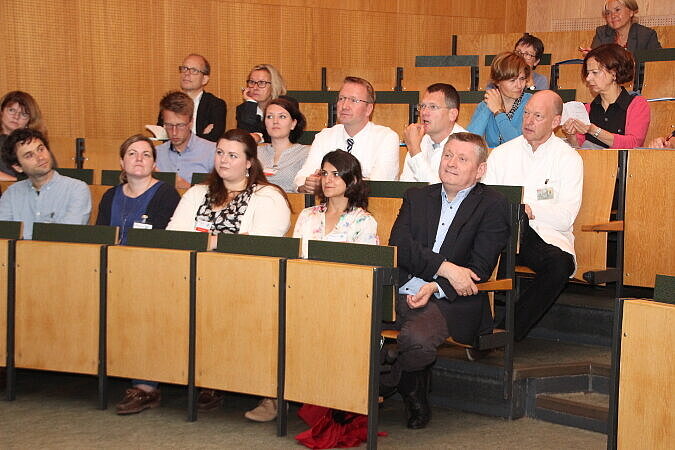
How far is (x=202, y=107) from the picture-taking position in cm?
498

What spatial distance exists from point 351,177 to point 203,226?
0.61 meters

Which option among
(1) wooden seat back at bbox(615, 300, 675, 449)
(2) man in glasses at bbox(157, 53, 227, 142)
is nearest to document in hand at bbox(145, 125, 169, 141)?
(2) man in glasses at bbox(157, 53, 227, 142)

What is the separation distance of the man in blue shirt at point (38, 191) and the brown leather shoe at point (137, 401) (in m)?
0.88

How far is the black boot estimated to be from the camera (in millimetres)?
2859

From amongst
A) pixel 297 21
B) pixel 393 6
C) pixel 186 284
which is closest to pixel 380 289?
pixel 186 284

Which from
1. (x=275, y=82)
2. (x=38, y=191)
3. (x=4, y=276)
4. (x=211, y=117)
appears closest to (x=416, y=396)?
(x=4, y=276)

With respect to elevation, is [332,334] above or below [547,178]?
below

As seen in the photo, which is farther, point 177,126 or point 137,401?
point 177,126

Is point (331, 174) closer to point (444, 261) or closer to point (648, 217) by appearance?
point (444, 261)

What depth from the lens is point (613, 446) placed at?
2066 mm

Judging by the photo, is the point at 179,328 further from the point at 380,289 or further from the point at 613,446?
the point at 613,446

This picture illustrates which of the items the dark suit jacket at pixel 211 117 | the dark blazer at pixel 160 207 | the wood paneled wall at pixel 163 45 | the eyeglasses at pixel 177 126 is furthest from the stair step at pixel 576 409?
the wood paneled wall at pixel 163 45

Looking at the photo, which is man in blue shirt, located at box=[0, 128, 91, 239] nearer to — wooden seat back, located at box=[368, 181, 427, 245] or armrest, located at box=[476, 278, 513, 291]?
wooden seat back, located at box=[368, 181, 427, 245]

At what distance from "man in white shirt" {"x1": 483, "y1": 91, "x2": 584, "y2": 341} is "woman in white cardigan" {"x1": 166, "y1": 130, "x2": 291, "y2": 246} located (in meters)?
0.88
